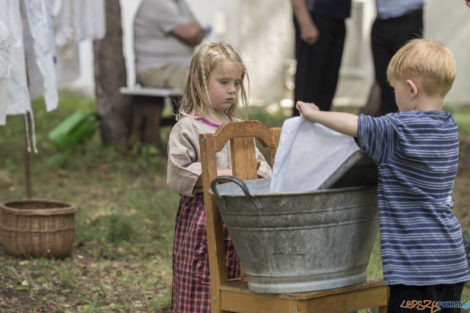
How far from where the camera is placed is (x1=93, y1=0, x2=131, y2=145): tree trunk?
7582mm

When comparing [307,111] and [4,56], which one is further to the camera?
[4,56]

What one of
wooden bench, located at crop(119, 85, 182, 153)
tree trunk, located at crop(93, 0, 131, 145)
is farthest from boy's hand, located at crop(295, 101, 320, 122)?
tree trunk, located at crop(93, 0, 131, 145)

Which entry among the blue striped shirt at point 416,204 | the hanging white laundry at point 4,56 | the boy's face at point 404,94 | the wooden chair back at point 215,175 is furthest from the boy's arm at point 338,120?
the hanging white laundry at point 4,56

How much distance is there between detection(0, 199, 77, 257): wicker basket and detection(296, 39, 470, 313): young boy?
7.88 feet

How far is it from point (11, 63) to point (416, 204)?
2404 mm

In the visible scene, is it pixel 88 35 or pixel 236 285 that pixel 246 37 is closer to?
pixel 88 35

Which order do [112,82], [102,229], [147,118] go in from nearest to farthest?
[102,229], [147,118], [112,82]

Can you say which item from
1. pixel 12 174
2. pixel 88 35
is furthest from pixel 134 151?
pixel 88 35

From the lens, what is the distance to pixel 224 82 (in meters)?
2.82

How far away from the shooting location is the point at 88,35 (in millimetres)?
5715

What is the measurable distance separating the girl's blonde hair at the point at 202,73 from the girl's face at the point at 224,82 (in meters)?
0.02

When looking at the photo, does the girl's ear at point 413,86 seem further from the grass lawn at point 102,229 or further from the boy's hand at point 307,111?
the grass lawn at point 102,229

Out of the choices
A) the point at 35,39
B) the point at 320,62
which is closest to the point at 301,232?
the point at 35,39

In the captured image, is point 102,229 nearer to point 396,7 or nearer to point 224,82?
point 224,82
